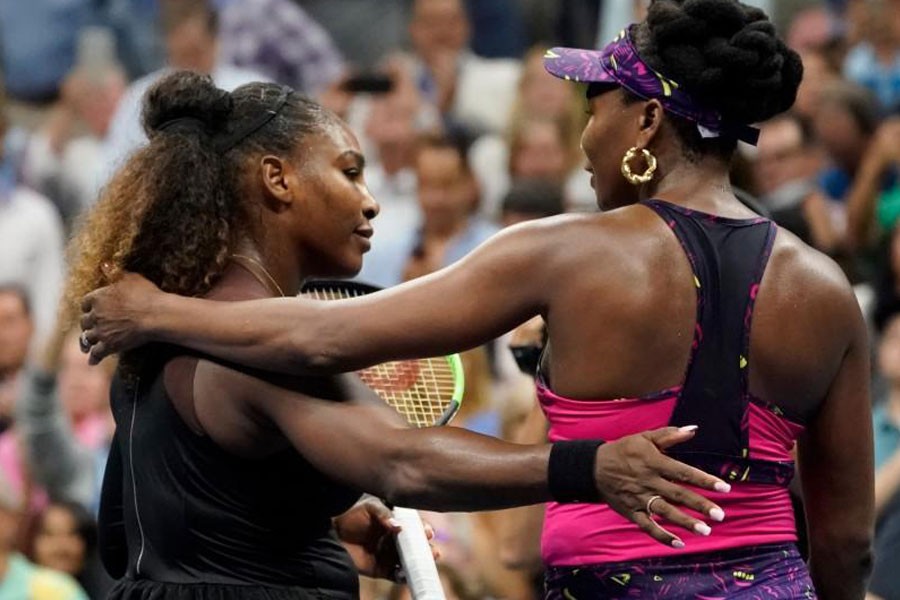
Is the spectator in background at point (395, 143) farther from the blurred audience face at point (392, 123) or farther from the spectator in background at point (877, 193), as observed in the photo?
the spectator in background at point (877, 193)

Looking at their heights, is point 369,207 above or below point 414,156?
above

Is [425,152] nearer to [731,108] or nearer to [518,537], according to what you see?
[518,537]

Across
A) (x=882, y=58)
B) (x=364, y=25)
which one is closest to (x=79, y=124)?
(x=364, y=25)

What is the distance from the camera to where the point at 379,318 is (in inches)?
108

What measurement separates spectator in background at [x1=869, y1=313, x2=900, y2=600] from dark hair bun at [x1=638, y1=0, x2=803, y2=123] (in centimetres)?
188

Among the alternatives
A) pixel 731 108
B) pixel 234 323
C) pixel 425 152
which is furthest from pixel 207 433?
pixel 425 152

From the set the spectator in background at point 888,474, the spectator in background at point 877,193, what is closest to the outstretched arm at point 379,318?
the spectator in background at point 888,474

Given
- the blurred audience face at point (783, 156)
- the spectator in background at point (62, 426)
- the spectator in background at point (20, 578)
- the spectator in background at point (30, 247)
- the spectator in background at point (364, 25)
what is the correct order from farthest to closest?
the spectator in background at point (364, 25) → the spectator in background at point (30, 247) → the blurred audience face at point (783, 156) → the spectator in background at point (62, 426) → the spectator in background at point (20, 578)

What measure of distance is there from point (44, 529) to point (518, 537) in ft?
7.36

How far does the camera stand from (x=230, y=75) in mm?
7531

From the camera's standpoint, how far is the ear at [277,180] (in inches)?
115

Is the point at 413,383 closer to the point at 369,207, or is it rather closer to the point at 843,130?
the point at 369,207

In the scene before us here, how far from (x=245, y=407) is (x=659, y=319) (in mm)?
646

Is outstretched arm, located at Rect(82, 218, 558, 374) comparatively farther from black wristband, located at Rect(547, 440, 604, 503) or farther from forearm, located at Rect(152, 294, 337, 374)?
black wristband, located at Rect(547, 440, 604, 503)
